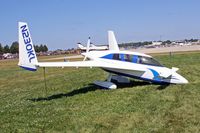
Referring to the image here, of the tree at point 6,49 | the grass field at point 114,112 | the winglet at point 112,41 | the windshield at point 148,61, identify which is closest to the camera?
the grass field at point 114,112

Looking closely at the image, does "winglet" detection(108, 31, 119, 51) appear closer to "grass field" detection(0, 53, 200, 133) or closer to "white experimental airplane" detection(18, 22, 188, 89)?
"white experimental airplane" detection(18, 22, 188, 89)

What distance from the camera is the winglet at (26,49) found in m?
16.4

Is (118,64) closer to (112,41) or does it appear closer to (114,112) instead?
(112,41)

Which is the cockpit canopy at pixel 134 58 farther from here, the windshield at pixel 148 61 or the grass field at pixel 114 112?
the grass field at pixel 114 112

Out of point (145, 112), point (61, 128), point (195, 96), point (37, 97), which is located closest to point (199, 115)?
point (145, 112)

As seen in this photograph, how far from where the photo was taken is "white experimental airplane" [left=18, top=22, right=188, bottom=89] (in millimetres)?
16453

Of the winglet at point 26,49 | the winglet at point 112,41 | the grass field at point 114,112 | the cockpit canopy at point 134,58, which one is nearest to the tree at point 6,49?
the winglet at point 112,41

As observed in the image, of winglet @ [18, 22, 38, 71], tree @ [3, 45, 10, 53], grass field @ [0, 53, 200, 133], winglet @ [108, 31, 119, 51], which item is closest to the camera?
grass field @ [0, 53, 200, 133]

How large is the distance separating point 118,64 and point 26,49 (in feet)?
16.7

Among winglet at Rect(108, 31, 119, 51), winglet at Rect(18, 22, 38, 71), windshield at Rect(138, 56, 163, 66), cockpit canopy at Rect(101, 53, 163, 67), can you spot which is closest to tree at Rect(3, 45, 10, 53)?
winglet at Rect(108, 31, 119, 51)

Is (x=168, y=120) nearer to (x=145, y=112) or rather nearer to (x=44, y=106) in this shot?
(x=145, y=112)

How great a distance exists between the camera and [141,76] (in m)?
17.7

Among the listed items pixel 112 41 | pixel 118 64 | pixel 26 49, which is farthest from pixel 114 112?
pixel 112 41

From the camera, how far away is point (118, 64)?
1811cm
